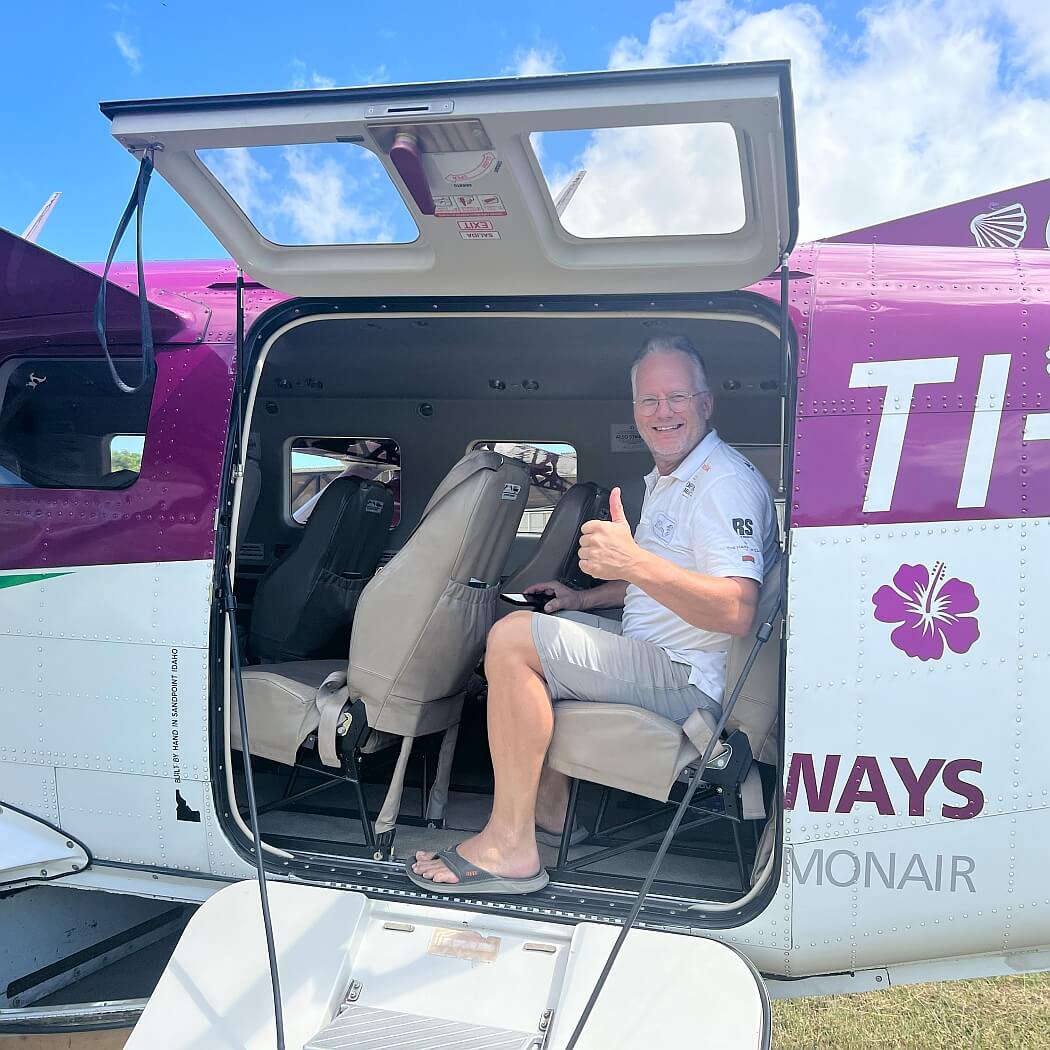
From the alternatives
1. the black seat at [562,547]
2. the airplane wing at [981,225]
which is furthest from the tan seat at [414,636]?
the airplane wing at [981,225]

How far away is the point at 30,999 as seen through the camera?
2.79 meters

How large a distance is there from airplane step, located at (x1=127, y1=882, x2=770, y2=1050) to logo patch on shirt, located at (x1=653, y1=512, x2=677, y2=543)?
3.47 ft

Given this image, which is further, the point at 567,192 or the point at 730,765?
the point at 730,765

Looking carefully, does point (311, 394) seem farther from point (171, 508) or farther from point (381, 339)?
point (171, 508)

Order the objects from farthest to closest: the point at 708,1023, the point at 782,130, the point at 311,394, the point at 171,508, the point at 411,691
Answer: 1. the point at 311,394
2. the point at 411,691
3. the point at 171,508
4. the point at 708,1023
5. the point at 782,130

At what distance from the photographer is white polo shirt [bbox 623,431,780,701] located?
7.85 ft

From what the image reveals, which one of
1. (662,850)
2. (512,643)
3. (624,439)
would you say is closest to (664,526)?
(512,643)

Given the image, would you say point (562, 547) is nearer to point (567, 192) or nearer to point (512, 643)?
point (512, 643)

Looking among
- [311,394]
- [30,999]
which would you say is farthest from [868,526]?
[311,394]

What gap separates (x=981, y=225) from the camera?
2842mm

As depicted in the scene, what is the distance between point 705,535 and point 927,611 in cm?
58

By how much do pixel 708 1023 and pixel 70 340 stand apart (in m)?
2.65

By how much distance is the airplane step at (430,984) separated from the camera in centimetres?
198

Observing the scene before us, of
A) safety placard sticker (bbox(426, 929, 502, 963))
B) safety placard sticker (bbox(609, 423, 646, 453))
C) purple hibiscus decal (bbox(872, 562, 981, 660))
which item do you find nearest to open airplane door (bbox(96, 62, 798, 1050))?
safety placard sticker (bbox(426, 929, 502, 963))
